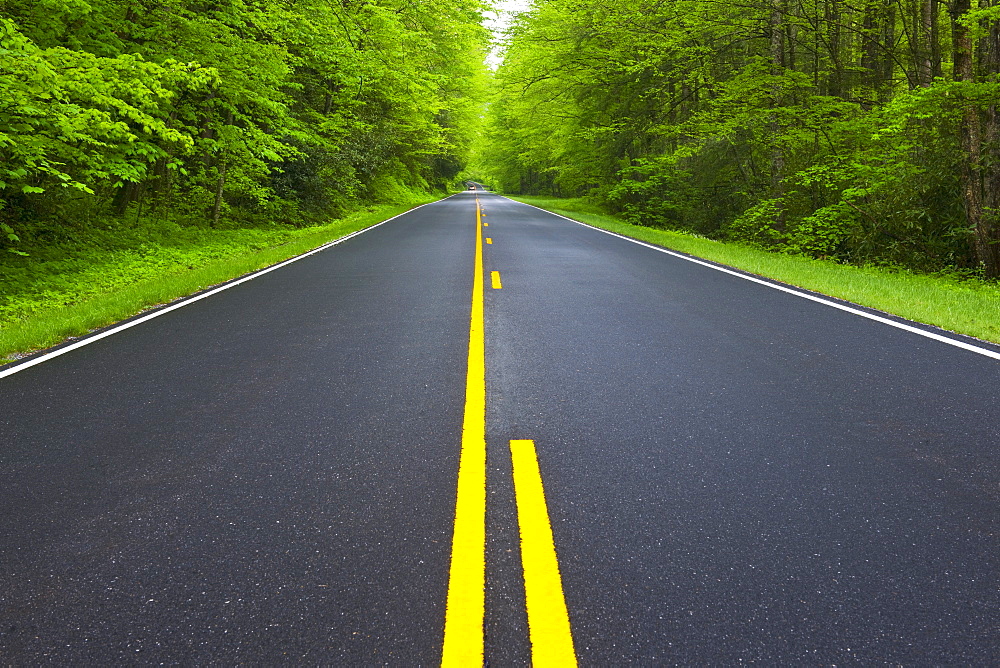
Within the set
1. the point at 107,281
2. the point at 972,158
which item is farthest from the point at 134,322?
the point at 972,158

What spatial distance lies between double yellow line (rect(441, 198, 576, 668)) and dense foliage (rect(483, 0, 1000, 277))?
10989 millimetres

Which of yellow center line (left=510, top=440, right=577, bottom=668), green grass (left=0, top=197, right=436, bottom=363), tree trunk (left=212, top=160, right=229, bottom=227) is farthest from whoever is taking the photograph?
tree trunk (left=212, top=160, right=229, bottom=227)

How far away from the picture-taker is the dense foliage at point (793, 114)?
11.9m

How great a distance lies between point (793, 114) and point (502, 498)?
16685mm

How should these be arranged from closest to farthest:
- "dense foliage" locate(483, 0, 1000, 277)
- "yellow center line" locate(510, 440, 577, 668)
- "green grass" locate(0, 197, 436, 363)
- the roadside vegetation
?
"yellow center line" locate(510, 440, 577, 668) → "green grass" locate(0, 197, 436, 363) → the roadside vegetation → "dense foliage" locate(483, 0, 1000, 277)

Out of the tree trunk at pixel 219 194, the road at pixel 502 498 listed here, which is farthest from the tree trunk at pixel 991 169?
the tree trunk at pixel 219 194

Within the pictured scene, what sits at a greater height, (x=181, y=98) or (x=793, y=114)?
(x=181, y=98)

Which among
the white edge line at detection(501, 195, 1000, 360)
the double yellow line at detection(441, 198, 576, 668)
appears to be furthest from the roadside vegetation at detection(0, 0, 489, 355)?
the white edge line at detection(501, 195, 1000, 360)

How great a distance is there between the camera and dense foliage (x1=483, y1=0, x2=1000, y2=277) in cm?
1192

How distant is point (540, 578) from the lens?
248 cm

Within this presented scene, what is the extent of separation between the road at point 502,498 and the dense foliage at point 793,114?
845 cm

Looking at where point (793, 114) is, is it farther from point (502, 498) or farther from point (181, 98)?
point (502, 498)

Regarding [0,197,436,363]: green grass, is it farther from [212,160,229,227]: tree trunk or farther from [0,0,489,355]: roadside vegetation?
[212,160,229,227]: tree trunk

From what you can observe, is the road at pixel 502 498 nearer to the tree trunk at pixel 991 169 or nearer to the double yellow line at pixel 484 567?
the double yellow line at pixel 484 567
